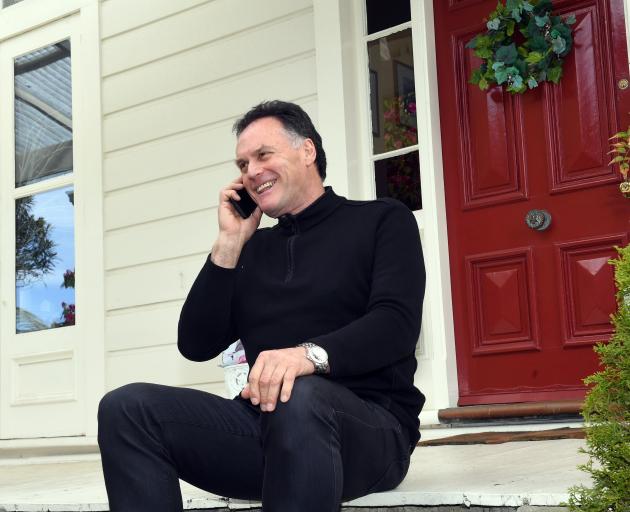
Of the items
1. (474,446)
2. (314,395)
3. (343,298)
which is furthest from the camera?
(474,446)

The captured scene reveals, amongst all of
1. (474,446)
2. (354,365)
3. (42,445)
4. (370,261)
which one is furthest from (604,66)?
(42,445)

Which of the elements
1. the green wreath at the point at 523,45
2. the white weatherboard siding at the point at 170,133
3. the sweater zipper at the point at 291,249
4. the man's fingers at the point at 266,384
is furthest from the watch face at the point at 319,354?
the white weatherboard siding at the point at 170,133

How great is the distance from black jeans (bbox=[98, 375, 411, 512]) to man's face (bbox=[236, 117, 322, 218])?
1.58ft

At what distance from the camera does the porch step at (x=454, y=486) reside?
82.3 inches

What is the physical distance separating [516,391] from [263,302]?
7.27 ft

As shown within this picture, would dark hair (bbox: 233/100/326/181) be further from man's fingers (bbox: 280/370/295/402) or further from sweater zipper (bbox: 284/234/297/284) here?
man's fingers (bbox: 280/370/295/402)

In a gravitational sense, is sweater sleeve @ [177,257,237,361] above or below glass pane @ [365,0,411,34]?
below

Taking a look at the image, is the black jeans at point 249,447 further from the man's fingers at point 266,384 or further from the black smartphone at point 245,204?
the black smartphone at point 245,204

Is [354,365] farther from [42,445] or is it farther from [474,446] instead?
[42,445]

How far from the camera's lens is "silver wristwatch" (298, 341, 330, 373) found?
196 centimetres

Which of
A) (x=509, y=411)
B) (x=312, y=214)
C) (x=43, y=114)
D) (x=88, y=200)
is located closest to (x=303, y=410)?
(x=312, y=214)

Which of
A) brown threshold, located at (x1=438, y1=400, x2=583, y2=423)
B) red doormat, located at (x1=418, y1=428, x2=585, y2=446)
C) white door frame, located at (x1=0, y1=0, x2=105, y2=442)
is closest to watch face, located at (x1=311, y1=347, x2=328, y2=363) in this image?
red doormat, located at (x1=418, y1=428, x2=585, y2=446)

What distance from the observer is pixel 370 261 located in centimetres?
221

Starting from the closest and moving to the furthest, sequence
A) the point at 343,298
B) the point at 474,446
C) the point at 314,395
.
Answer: the point at 314,395 < the point at 343,298 < the point at 474,446
